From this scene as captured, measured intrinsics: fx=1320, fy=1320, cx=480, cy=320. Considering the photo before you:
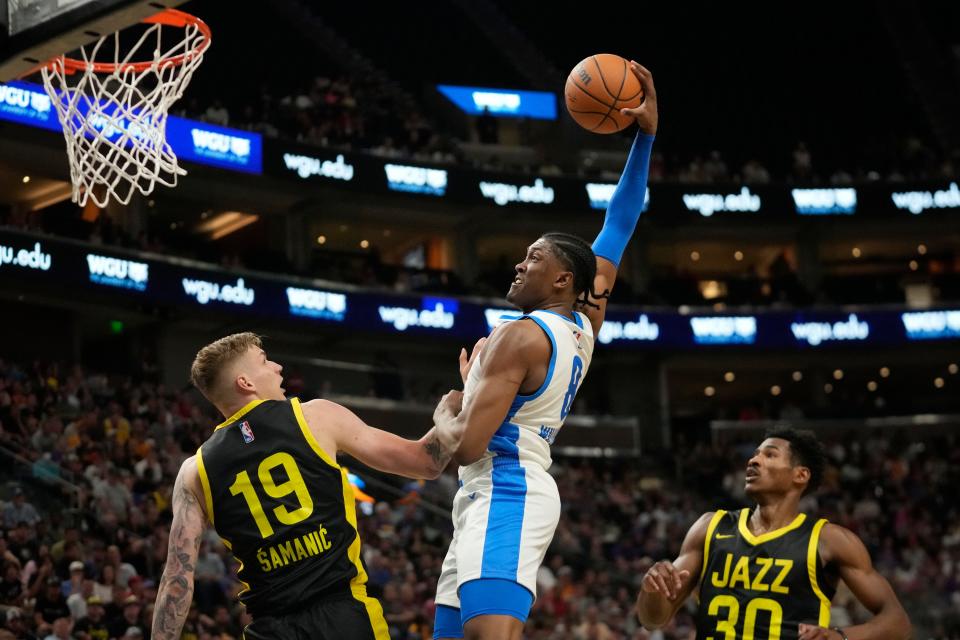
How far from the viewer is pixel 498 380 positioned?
14.5 feet

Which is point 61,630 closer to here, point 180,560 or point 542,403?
point 180,560

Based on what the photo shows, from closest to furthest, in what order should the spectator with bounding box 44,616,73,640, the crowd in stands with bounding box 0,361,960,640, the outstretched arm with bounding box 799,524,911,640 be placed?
the outstretched arm with bounding box 799,524,911,640 < the spectator with bounding box 44,616,73,640 < the crowd in stands with bounding box 0,361,960,640

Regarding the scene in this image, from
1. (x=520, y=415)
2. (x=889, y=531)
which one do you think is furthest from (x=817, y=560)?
(x=889, y=531)

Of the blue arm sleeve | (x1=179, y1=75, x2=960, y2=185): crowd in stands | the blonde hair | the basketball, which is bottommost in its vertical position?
the blonde hair

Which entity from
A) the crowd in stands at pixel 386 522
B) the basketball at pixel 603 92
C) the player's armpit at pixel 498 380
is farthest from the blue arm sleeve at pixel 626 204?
the crowd in stands at pixel 386 522

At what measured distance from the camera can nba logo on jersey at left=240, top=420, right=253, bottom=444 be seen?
175 inches

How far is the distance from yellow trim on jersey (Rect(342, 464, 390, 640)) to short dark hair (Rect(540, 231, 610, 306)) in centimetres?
110

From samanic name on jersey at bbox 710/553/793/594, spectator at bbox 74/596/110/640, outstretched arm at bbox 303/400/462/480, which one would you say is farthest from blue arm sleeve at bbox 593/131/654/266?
spectator at bbox 74/596/110/640

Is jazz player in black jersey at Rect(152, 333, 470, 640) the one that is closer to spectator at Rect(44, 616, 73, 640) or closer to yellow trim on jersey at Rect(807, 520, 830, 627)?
yellow trim on jersey at Rect(807, 520, 830, 627)

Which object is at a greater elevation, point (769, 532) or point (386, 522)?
point (386, 522)

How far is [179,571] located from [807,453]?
2.77 metres

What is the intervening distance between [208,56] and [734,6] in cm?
1335

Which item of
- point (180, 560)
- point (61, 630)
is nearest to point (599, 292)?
point (180, 560)

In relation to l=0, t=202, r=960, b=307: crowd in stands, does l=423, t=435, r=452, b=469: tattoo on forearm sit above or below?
below
